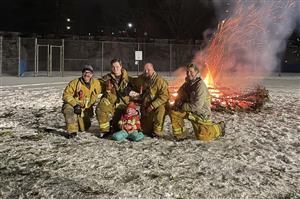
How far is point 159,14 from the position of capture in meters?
→ 46.3

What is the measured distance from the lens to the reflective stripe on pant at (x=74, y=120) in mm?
6758

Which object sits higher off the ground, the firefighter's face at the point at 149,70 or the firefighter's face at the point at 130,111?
the firefighter's face at the point at 149,70

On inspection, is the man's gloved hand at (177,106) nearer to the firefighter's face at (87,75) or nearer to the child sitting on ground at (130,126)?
the child sitting on ground at (130,126)

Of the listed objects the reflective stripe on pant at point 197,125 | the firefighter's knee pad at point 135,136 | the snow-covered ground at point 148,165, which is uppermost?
the reflective stripe on pant at point 197,125

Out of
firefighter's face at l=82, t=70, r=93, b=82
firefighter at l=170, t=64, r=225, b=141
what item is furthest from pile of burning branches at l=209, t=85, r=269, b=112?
firefighter's face at l=82, t=70, r=93, b=82

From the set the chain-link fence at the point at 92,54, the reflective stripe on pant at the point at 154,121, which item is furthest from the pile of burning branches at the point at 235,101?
the chain-link fence at the point at 92,54

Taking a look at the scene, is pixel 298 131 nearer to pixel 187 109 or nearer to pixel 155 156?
pixel 187 109

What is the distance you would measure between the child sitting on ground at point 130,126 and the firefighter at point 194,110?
63cm

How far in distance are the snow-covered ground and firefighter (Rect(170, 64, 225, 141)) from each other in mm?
214

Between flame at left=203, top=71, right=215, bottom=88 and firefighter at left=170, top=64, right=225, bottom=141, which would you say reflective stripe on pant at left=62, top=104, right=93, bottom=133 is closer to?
firefighter at left=170, top=64, right=225, bottom=141

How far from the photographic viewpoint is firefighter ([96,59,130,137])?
22.7 feet

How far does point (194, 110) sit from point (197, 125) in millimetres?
310

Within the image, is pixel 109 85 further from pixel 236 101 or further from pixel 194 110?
pixel 236 101

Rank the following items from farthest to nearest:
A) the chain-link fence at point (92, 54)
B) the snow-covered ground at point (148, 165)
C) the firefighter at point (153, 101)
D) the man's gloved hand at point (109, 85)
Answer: the chain-link fence at point (92, 54) < the man's gloved hand at point (109, 85) < the firefighter at point (153, 101) < the snow-covered ground at point (148, 165)
